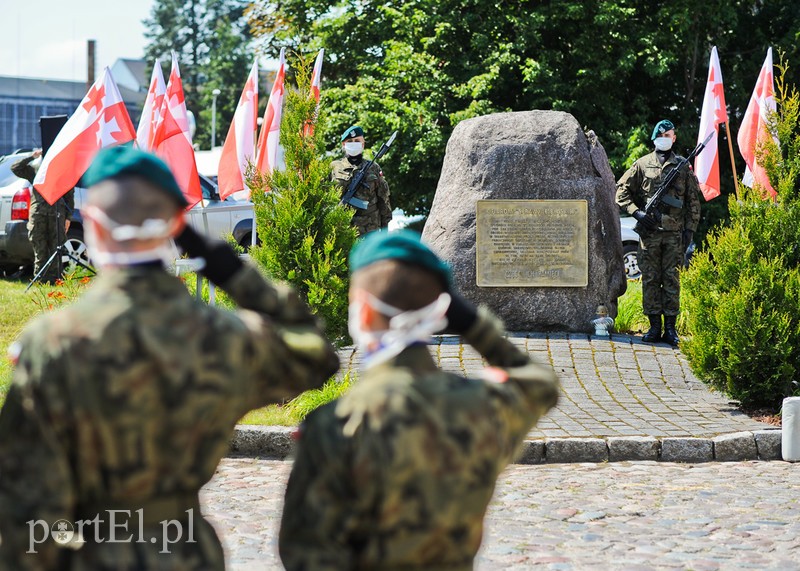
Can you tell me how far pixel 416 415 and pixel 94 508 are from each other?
27.2 inches

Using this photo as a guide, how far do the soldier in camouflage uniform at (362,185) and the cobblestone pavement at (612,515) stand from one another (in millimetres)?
6069

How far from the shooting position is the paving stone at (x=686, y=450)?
321 inches

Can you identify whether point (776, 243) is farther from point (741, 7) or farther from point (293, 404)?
point (741, 7)

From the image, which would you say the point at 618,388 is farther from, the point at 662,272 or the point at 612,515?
the point at 612,515

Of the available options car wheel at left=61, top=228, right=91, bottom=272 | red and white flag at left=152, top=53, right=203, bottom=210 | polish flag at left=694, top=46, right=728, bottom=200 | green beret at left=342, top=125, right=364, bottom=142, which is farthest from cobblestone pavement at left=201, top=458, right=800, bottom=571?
car wheel at left=61, top=228, right=91, bottom=272

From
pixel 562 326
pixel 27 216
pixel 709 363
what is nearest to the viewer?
pixel 709 363

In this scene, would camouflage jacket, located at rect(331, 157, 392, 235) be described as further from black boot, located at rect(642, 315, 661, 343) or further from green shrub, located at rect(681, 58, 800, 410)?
green shrub, located at rect(681, 58, 800, 410)

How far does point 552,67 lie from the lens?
75.3 ft

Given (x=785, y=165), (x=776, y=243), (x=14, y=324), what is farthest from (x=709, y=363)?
(x=14, y=324)

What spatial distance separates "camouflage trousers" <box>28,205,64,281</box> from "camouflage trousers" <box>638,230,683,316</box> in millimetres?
7405

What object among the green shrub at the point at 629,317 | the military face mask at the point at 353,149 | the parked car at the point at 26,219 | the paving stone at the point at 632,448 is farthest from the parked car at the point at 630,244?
the paving stone at the point at 632,448

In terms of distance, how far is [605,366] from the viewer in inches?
428

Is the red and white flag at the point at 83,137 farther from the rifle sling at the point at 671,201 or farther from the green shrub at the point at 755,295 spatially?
the green shrub at the point at 755,295

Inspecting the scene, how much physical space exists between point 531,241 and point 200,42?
6270 centimetres
